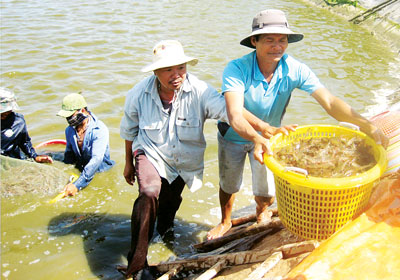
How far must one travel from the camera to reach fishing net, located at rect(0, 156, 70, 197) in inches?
199

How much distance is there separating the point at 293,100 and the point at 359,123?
19.2 ft

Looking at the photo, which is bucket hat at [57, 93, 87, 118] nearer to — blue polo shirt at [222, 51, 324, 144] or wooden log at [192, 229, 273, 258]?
blue polo shirt at [222, 51, 324, 144]

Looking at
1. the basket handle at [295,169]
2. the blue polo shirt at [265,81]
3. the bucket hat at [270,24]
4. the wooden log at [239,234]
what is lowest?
the wooden log at [239,234]

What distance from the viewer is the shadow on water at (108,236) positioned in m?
4.21

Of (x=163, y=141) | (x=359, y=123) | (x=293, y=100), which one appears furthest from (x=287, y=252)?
(x=293, y=100)

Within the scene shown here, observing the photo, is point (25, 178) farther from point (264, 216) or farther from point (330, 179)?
point (330, 179)

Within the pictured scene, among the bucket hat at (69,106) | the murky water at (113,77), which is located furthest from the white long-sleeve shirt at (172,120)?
the bucket hat at (69,106)

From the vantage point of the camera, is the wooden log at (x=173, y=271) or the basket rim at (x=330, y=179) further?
the wooden log at (x=173, y=271)

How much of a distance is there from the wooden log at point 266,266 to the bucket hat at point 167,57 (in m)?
1.68

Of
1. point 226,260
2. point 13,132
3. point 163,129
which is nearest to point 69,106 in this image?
point 13,132

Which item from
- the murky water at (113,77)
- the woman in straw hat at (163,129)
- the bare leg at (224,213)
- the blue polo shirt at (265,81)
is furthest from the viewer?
the murky water at (113,77)

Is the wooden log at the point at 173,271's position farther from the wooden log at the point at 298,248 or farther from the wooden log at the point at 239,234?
the wooden log at the point at 298,248

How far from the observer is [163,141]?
3568mm

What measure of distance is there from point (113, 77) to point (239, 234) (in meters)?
6.64
